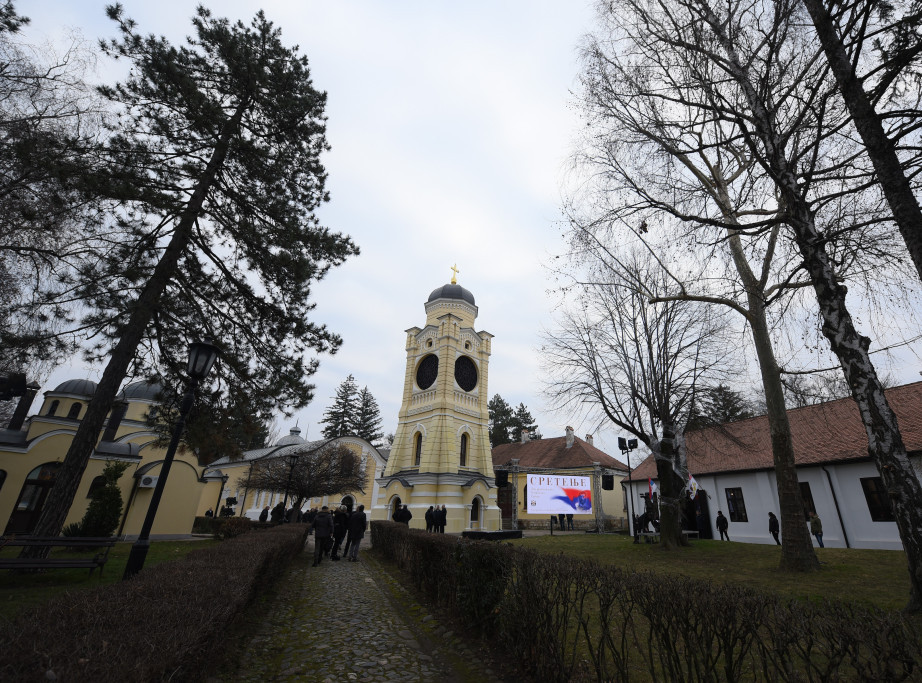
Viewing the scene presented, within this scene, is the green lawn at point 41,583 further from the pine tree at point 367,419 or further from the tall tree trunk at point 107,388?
the pine tree at point 367,419

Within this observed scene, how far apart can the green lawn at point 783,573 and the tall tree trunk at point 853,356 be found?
1.48 metres

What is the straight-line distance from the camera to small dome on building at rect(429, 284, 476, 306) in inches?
1359

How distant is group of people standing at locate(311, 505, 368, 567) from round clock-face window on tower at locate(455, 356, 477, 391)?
1838cm

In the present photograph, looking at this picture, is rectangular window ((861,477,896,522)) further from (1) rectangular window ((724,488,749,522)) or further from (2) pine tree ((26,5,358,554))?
(2) pine tree ((26,5,358,554))

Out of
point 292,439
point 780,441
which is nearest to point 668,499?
point 780,441

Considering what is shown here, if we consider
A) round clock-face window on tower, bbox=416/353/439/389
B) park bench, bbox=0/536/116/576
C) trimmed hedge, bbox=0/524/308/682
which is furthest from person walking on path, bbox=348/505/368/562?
round clock-face window on tower, bbox=416/353/439/389

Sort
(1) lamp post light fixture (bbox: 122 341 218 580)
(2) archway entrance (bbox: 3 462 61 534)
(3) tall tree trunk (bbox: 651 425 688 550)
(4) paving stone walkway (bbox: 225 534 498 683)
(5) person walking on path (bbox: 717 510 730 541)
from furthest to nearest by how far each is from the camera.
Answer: (5) person walking on path (bbox: 717 510 730 541) → (2) archway entrance (bbox: 3 462 61 534) → (3) tall tree trunk (bbox: 651 425 688 550) → (1) lamp post light fixture (bbox: 122 341 218 580) → (4) paving stone walkway (bbox: 225 534 498 683)

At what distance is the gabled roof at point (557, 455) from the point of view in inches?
1426

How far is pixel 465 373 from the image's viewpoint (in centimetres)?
3306

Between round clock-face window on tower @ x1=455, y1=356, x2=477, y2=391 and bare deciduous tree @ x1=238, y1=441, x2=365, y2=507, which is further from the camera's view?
round clock-face window on tower @ x1=455, y1=356, x2=477, y2=391

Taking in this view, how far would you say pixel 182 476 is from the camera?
782 inches

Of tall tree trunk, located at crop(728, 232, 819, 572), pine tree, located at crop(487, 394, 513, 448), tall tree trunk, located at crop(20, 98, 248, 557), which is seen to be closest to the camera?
tall tree trunk, located at crop(20, 98, 248, 557)

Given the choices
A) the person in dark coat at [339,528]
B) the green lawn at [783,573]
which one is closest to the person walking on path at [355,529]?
the person in dark coat at [339,528]

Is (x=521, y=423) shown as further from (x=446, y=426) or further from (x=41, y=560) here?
(x=41, y=560)
